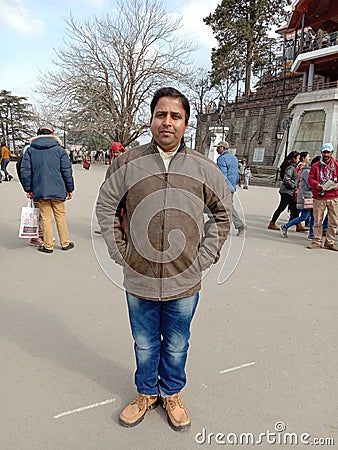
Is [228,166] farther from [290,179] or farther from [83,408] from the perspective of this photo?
[83,408]

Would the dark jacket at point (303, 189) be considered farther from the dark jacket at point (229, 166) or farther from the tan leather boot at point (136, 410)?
the tan leather boot at point (136, 410)

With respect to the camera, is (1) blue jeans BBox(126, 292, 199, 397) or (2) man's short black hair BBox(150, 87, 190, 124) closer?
(2) man's short black hair BBox(150, 87, 190, 124)

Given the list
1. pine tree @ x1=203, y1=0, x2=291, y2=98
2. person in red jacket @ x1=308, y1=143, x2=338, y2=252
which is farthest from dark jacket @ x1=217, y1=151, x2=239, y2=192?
pine tree @ x1=203, y1=0, x2=291, y2=98

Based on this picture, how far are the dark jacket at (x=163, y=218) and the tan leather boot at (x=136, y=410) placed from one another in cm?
72

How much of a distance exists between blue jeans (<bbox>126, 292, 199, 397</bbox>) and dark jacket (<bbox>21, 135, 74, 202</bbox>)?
143 inches

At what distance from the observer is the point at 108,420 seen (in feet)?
7.25

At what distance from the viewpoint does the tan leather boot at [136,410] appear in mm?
2172

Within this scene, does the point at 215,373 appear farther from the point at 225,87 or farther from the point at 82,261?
the point at 225,87

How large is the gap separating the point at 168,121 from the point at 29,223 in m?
4.40

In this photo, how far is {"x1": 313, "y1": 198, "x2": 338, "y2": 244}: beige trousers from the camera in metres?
6.40

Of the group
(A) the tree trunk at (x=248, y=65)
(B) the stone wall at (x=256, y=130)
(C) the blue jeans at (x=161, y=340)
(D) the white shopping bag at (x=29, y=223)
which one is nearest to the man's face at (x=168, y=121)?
(C) the blue jeans at (x=161, y=340)

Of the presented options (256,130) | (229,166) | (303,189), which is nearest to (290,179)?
(303,189)

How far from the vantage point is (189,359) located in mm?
2867

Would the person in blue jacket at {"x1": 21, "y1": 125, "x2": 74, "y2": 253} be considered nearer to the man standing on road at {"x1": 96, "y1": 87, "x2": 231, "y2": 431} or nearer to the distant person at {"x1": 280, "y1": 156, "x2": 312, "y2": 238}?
the man standing on road at {"x1": 96, "y1": 87, "x2": 231, "y2": 431}
